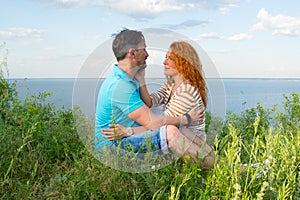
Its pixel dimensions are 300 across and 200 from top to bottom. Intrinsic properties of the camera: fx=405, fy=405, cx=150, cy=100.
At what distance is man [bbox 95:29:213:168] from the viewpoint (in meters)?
3.46

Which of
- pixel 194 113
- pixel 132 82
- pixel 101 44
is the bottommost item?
pixel 194 113

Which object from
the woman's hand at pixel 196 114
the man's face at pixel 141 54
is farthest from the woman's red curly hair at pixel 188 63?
the man's face at pixel 141 54

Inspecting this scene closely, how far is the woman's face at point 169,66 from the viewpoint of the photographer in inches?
143

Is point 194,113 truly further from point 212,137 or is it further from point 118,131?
point 118,131

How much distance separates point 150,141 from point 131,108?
33cm

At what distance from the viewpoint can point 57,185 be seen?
314 cm

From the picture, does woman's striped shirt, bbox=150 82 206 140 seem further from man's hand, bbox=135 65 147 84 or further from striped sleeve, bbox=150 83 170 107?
man's hand, bbox=135 65 147 84

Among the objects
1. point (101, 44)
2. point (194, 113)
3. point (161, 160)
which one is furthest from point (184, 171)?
point (101, 44)

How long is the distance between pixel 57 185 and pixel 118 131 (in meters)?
0.71

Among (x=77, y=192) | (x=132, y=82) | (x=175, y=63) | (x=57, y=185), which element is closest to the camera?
(x=77, y=192)

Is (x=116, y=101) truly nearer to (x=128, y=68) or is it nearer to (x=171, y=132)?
(x=128, y=68)

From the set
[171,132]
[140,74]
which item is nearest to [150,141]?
[171,132]

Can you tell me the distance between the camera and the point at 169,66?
365 centimetres

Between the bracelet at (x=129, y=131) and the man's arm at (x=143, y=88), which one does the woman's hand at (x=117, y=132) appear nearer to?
the bracelet at (x=129, y=131)
